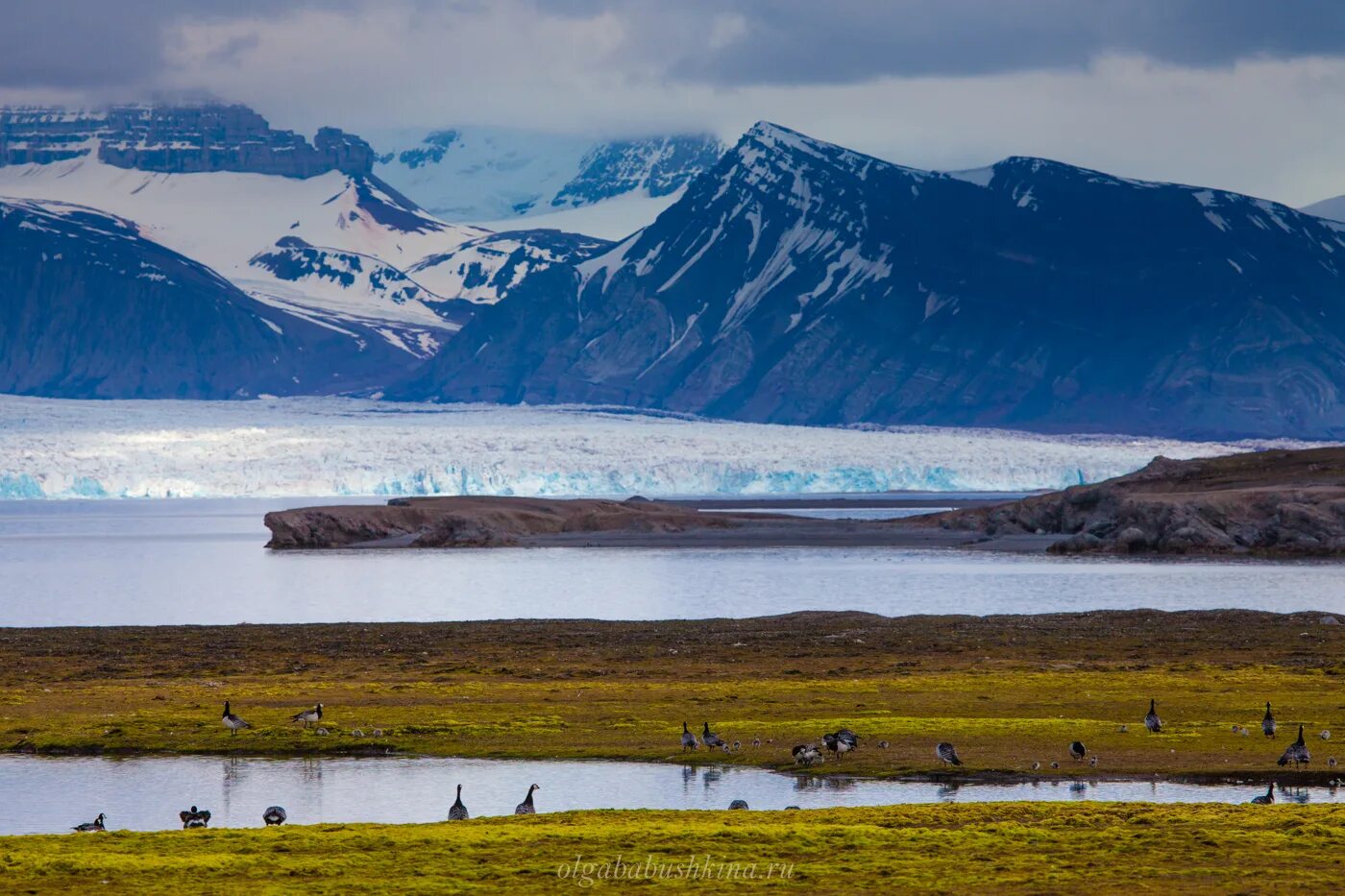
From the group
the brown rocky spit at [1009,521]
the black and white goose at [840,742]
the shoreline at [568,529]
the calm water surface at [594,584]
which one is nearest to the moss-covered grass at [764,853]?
the black and white goose at [840,742]

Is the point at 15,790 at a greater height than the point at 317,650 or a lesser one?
lesser

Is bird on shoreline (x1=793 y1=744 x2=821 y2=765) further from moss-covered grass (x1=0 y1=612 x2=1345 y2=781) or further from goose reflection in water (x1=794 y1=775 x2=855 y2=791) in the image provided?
moss-covered grass (x1=0 y1=612 x2=1345 y2=781)

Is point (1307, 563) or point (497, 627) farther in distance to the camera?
point (1307, 563)

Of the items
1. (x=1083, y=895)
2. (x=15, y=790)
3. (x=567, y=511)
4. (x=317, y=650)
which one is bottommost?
(x=1083, y=895)

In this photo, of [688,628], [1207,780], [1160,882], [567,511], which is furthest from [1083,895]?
[567,511]

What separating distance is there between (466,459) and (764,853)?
321 ft

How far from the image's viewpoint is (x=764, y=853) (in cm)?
1712

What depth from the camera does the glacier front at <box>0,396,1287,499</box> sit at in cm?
11156

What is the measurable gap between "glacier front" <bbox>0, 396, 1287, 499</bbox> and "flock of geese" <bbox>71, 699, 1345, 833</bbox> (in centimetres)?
8620

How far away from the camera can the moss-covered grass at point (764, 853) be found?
52.3 ft

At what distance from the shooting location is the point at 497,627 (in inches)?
1850

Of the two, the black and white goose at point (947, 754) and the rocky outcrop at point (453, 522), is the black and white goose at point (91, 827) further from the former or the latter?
the rocky outcrop at point (453, 522)

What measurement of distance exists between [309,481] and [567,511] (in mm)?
21476

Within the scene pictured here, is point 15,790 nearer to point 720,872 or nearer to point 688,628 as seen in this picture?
point 720,872
